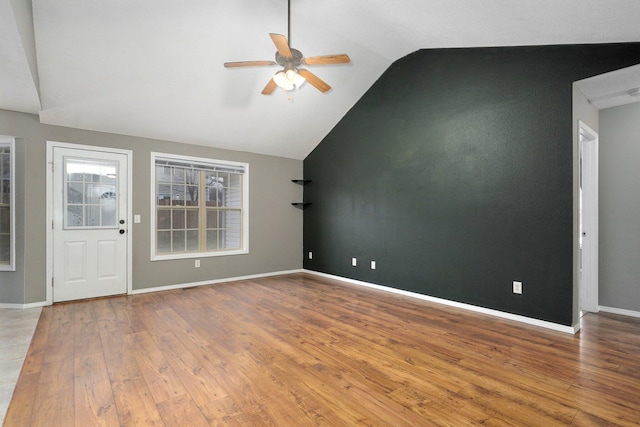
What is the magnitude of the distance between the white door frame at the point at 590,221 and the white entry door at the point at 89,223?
616 centimetres

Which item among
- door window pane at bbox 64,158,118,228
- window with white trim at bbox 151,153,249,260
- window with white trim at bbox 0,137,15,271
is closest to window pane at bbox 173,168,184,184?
window with white trim at bbox 151,153,249,260

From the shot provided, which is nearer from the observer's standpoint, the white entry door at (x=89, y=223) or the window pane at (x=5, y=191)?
the window pane at (x=5, y=191)

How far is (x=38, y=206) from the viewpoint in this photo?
13.3 feet

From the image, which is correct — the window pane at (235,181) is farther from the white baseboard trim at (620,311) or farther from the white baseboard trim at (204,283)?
the white baseboard trim at (620,311)

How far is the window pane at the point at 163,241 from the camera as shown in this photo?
16.6ft

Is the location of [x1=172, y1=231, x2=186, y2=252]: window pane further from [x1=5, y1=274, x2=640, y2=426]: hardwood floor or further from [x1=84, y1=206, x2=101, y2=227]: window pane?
[x1=5, y1=274, x2=640, y2=426]: hardwood floor

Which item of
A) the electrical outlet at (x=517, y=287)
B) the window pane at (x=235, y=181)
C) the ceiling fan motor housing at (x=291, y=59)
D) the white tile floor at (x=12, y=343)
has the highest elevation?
the ceiling fan motor housing at (x=291, y=59)

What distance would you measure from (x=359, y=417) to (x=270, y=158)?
5093 mm

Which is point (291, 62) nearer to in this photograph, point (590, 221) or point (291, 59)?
point (291, 59)

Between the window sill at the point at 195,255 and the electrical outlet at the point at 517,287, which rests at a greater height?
the window sill at the point at 195,255

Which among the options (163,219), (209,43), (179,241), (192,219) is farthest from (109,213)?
(209,43)

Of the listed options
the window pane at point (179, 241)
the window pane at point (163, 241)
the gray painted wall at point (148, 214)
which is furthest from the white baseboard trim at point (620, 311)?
the window pane at point (163, 241)

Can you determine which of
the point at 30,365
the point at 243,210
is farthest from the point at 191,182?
the point at 30,365

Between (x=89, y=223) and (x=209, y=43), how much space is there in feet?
9.85
